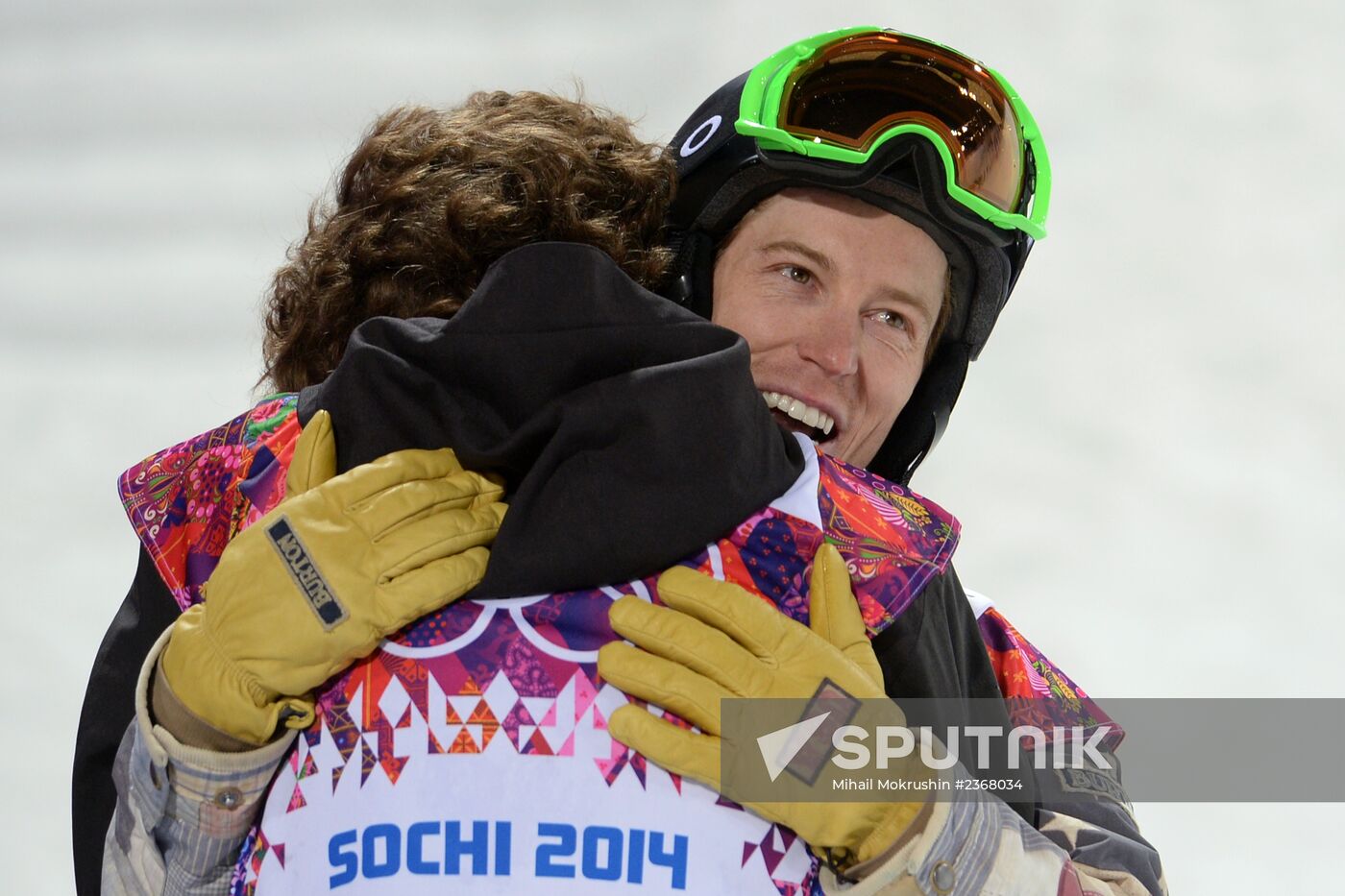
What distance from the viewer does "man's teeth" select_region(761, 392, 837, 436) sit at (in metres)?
2.04

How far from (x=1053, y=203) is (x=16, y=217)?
106 inches

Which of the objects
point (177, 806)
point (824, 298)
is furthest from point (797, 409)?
point (177, 806)

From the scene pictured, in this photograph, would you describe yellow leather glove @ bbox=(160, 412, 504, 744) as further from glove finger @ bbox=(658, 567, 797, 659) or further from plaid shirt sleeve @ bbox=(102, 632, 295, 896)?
glove finger @ bbox=(658, 567, 797, 659)

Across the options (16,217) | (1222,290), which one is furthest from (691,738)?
(16,217)

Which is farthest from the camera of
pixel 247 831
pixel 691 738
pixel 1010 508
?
pixel 1010 508

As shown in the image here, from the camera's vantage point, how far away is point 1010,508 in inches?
141

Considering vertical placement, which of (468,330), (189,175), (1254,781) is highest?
(189,175)

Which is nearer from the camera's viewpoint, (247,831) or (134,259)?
(247,831)

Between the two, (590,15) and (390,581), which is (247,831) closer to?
(390,581)

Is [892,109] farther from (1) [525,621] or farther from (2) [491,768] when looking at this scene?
(2) [491,768]

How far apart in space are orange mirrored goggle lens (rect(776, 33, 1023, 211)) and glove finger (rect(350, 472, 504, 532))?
86cm

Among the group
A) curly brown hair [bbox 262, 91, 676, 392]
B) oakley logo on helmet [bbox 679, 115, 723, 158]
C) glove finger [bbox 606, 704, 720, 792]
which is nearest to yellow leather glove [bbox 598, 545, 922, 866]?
glove finger [bbox 606, 704, 720, 792]

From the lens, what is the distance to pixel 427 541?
4.45ft

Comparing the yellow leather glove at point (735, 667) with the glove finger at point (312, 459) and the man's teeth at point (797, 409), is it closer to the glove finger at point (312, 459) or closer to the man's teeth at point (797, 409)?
the glove finger at point (312, 459)
